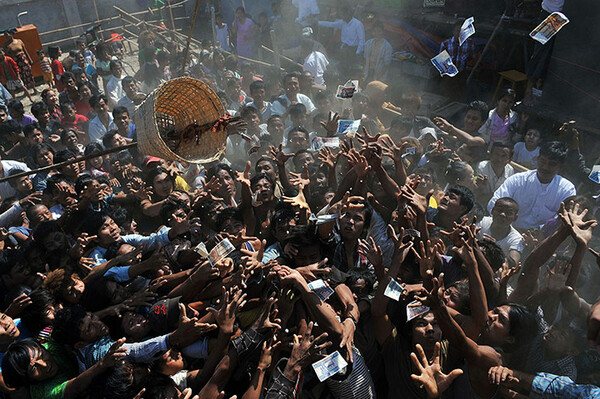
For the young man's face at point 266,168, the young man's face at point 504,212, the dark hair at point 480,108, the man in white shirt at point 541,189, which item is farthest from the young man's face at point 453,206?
the dark hair at point 480,108

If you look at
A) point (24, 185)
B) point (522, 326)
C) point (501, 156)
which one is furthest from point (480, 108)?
point (24, 185)

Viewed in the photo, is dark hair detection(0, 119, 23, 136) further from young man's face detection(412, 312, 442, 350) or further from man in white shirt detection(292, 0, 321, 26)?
man in white shirt detection(292, 0, 321, 26)

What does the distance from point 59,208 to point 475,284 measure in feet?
14.2

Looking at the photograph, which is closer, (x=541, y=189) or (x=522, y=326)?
(x=522, y=326)

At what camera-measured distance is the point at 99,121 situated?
23.6 feet

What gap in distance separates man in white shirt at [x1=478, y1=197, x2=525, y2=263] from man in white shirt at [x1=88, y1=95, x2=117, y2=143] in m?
5.90

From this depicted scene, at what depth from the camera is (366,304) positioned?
314 cm

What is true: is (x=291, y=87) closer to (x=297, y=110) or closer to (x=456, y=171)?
→ (x=297, y=110)

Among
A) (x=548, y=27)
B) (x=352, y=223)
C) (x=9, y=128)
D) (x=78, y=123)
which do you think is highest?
(x=548, y=27)

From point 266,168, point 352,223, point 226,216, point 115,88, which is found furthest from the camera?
point 115,88

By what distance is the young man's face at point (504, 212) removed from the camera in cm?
424

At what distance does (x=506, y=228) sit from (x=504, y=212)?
175mm

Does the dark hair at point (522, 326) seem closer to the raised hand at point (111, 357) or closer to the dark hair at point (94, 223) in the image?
the raised hand at point (111, 357)

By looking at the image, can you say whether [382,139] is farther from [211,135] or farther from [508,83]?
[508,83]
